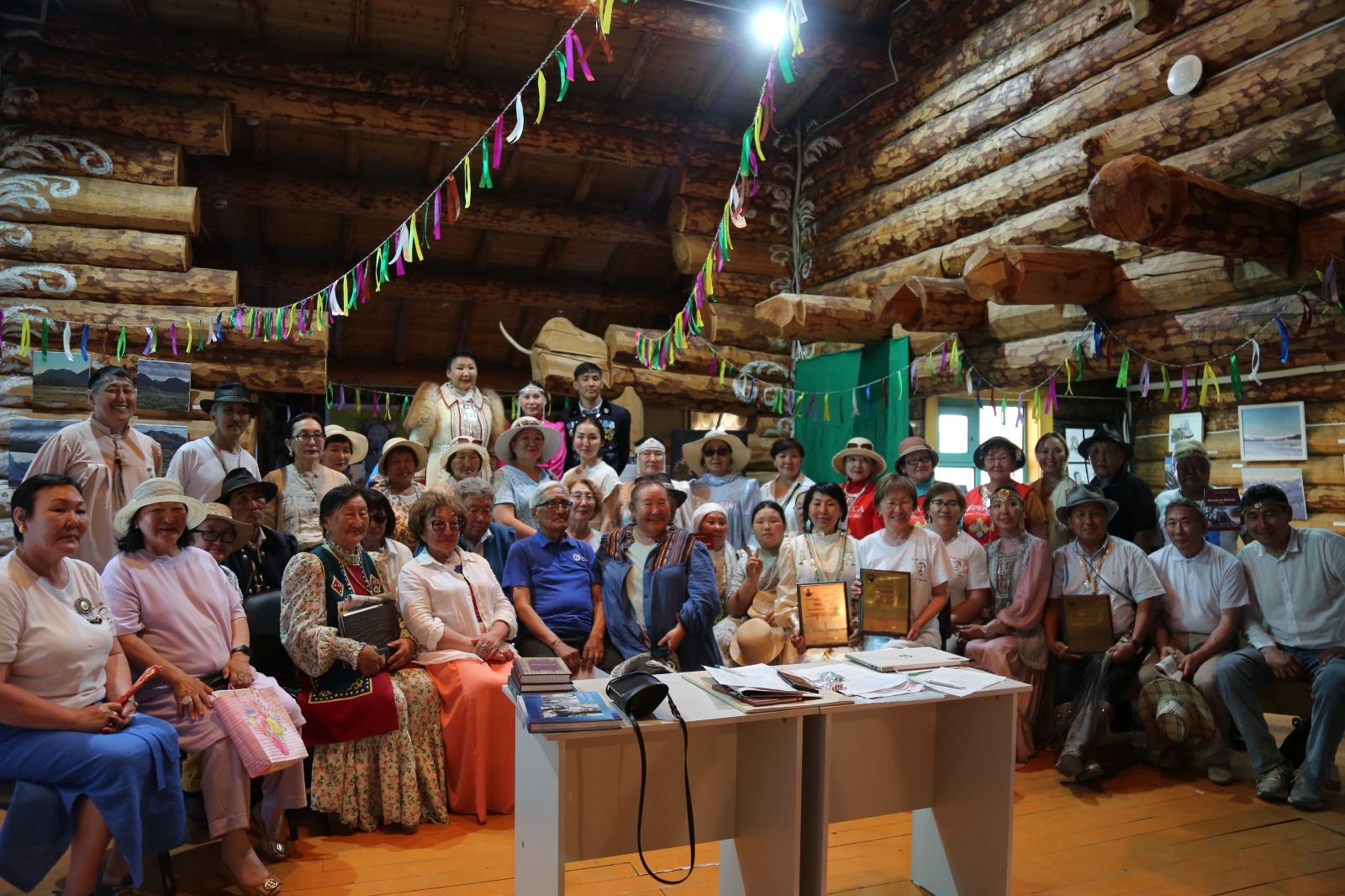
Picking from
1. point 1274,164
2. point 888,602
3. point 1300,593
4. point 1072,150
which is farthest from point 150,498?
point 1072,150

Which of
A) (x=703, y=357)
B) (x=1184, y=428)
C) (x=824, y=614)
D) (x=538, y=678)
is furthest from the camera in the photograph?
(x=703, y=357)

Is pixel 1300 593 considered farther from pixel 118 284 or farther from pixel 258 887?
pixel 118 284

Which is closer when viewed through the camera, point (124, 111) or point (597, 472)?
point (597, 472)

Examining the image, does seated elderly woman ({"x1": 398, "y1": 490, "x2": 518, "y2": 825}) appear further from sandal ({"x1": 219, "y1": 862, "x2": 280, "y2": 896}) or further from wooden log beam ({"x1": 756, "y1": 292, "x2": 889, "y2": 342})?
wooden log beam ({"x1": 756, "y1": 292, "x2": 889, "y2": 342})

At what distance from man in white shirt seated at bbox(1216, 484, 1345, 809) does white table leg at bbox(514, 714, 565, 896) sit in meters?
3.58

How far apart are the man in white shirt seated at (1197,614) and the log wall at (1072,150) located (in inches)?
48.6

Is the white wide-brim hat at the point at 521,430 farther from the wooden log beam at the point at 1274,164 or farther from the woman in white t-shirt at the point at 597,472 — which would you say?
the wooden log beam at the point at 1274,164

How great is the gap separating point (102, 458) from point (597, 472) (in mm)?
2835

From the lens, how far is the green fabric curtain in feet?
24.5

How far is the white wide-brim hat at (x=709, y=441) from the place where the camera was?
6312 mm

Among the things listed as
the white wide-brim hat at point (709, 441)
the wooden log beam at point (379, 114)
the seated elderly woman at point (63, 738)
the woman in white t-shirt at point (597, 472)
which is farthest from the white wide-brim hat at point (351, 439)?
the wooden log beam at point (379, 114)

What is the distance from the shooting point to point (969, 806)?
3.31 m

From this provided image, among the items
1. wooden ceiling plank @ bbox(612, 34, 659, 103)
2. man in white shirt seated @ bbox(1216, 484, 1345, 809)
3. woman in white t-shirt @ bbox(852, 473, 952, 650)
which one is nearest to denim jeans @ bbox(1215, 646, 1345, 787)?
man in white shirt seated @ bbox(1216, 484, 1345, 809)

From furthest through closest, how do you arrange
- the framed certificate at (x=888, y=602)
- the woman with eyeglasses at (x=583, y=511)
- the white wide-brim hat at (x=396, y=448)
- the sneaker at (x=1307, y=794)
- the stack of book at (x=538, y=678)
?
the white wide-brim hat at (x=396, y=448) → the woman with eyeglasses at (x=583, y=511) → the framed certificate at (x=888, y=602) → the sneaker at (x=1307, y=794) → the stack of book at (x=538, y=678)
